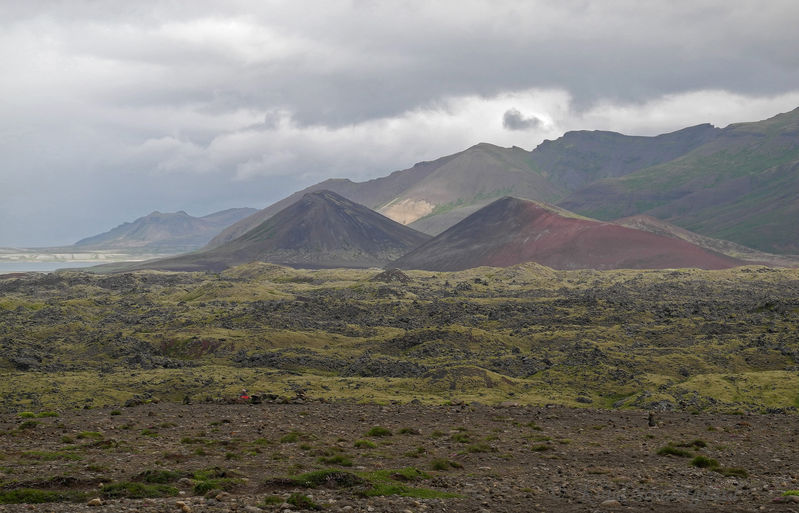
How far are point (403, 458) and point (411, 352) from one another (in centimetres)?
6329

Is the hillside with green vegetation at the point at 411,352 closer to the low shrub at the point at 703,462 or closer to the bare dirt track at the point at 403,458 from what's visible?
the bare dirt track at the point at 403,458

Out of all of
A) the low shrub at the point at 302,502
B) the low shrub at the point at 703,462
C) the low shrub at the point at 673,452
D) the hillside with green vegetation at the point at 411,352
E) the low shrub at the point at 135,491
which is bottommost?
the hillside with green vegetation at the point at 411,352

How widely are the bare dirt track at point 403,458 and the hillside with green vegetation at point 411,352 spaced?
452 inches

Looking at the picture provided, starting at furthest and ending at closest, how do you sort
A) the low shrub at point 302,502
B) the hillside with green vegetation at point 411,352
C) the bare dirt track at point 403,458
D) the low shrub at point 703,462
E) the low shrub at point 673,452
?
the hillside with green vegetation at point 411,352 < the low shrub at point 673,452 < the low shrub at point 703,462 < the bare dirt track at point 403,458 < the low shrub at point 302,502

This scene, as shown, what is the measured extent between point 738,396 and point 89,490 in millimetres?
61053

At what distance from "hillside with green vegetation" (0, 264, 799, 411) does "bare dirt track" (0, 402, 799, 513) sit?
11483mm

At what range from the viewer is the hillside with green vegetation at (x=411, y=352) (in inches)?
2921

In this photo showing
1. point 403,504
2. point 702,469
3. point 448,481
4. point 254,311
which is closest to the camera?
point 403,504

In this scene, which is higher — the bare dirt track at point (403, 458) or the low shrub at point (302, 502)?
the low shrub at point (302, 502)

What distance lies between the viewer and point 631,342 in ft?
339

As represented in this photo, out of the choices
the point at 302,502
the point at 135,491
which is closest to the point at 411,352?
the point at 135,491

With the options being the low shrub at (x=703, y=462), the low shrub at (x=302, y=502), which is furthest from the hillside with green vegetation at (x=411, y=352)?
the low shrub at (x=302, y=502)

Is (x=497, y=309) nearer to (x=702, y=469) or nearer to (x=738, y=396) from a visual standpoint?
(x=738, y=396)

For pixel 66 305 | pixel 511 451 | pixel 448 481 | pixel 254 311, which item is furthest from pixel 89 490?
pixel 66 305
